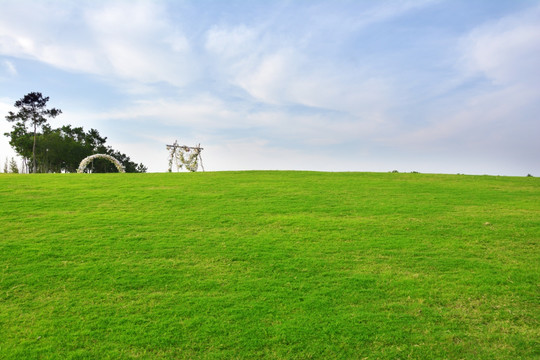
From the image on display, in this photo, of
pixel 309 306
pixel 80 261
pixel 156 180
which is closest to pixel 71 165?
pixel 156 180

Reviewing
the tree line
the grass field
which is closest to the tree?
the tree line

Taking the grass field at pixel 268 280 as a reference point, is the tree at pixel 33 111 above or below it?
above

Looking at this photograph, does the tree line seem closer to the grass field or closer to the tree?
the tree

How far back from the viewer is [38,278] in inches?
295

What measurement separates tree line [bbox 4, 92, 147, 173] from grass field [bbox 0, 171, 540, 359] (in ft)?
164

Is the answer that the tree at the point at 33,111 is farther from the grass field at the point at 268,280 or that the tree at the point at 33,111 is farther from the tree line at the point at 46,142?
the grass field at the point at 268,280

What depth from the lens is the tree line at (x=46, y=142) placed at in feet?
181

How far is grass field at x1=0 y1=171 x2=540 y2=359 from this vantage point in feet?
18.0

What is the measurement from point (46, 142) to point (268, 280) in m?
64.1

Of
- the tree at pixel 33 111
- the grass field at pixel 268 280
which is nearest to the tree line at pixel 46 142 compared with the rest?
the tree at pixel 33 111

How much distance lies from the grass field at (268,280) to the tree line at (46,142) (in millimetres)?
50010

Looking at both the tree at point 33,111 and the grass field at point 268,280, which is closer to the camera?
the grass field at point 268,280

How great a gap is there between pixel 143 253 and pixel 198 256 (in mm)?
1425

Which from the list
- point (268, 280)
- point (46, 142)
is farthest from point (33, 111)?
point (268, 280)
